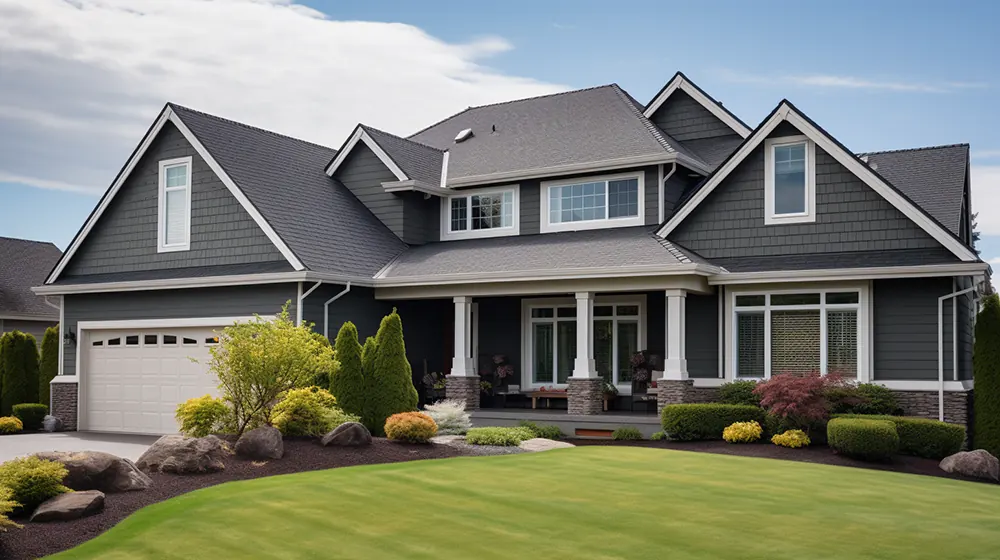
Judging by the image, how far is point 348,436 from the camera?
15359 millimetres

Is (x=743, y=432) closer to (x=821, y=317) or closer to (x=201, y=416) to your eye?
(x=821, y=317)

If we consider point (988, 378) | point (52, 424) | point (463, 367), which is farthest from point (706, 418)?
point (52, 424)

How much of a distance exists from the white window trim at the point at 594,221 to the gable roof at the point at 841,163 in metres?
1.43

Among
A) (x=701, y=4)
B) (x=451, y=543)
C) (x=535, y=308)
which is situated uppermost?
(x=701, y=4)

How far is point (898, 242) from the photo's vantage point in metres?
18.5

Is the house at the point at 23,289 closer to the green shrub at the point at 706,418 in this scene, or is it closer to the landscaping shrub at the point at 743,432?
the green shrub at the point at 706,418

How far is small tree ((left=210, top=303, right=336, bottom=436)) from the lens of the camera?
50.4ft

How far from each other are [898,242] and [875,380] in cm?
262

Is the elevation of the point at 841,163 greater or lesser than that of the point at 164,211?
greater

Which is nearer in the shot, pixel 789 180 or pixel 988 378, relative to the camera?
pixel 988 378

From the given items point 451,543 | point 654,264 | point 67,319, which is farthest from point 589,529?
point 67,319

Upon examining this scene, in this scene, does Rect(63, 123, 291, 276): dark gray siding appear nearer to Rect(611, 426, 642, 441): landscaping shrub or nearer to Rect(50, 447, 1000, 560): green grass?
Rect(611, 426, 642, 441): landscaping shrub

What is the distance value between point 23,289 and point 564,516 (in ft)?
92.8

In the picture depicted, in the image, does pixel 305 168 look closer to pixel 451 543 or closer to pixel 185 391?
pixel 185 391
